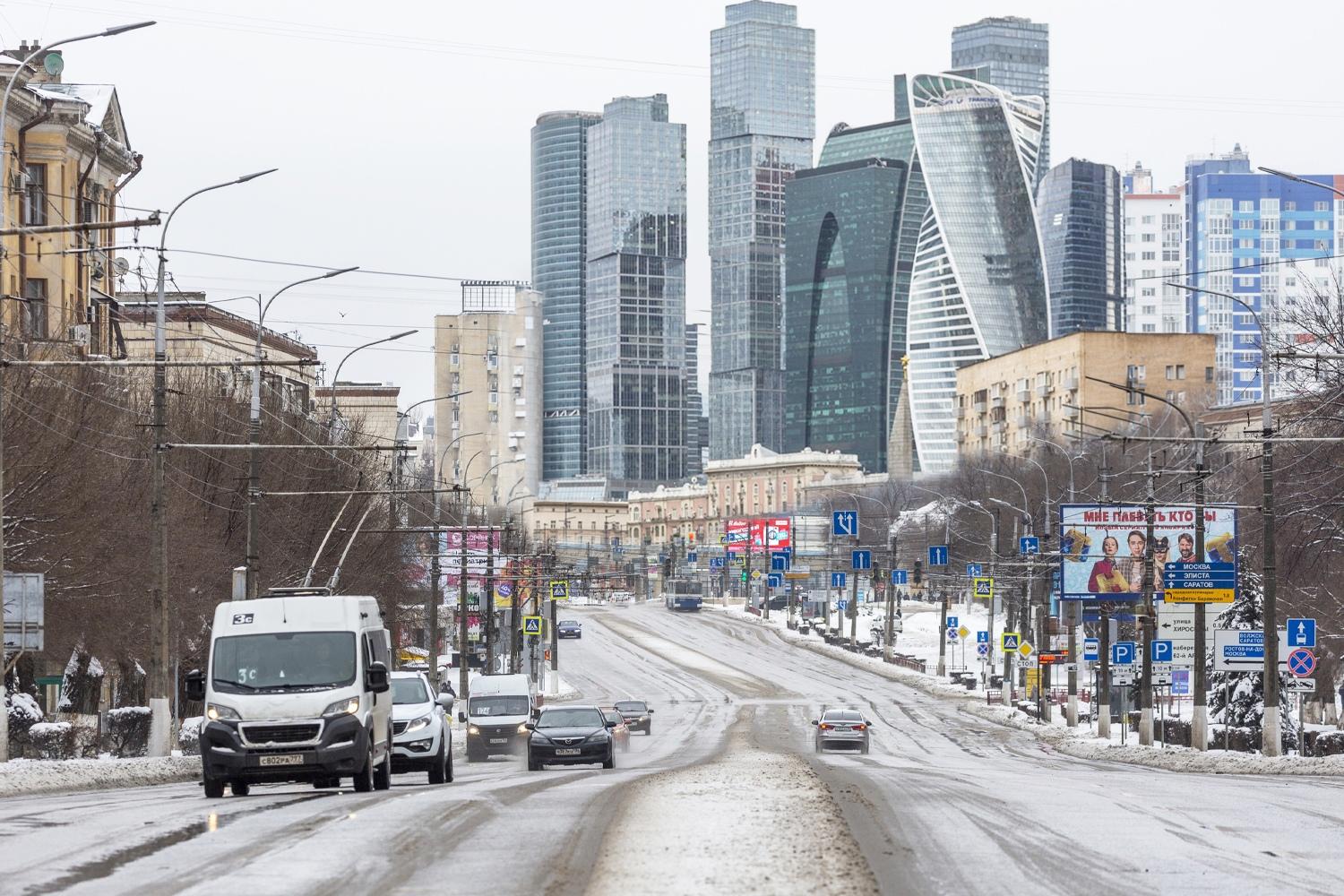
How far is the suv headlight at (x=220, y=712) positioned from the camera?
25.1 meters

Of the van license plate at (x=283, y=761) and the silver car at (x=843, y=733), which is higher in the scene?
the van license plate at (x=283, y=761)

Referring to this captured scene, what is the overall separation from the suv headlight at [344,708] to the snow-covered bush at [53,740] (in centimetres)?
1528

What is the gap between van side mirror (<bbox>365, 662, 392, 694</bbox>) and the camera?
25828 mm

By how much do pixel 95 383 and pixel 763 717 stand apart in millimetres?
37659

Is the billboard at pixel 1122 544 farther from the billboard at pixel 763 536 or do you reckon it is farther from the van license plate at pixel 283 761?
the billboard at pixel 763 536

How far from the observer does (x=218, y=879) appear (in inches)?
586

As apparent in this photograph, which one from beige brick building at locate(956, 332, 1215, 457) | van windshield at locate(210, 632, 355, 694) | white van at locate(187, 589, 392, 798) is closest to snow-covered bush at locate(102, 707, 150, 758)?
white van at locate(187, 589, 392, 798)

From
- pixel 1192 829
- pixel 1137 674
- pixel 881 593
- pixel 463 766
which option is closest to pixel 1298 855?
pixel 1192 829

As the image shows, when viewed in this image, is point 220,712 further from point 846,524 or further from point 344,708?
point 846,524

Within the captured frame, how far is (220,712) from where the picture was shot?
82.9ft

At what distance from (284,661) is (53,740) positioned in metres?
15.7

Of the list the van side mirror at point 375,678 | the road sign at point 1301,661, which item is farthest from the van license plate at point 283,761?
the road sign at point 1301,661

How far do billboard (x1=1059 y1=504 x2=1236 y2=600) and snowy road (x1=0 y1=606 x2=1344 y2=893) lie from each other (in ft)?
61.1

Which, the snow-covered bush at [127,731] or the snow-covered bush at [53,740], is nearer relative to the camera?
the snow-covered bush at [53,740]
